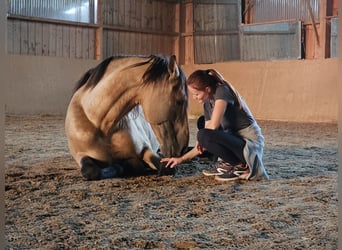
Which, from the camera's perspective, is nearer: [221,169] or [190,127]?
[221,169]

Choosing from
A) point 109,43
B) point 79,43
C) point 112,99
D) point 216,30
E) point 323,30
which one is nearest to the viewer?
point 112,99

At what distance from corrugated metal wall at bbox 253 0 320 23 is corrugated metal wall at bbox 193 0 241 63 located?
1.64 feet

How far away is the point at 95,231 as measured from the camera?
1793mm

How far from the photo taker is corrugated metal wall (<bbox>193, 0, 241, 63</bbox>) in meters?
10.3

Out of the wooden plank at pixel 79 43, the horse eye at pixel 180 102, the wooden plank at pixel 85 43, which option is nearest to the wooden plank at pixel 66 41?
the wooden plank at pixel 79 43

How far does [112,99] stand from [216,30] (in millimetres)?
7951

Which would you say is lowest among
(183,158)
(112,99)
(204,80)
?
(183,158)

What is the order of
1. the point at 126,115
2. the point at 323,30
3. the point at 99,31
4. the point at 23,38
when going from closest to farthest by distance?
1. the point at 126,115
2. the point at 323,30
3. the point at 23,38
4. the point at 99,31

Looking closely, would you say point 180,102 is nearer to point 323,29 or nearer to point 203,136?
point 203,136

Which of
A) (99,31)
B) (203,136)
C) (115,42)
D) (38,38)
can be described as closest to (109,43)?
(115,42)

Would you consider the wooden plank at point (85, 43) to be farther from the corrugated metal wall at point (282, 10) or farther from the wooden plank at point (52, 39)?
the corrugated metal wall at point (282, 10)

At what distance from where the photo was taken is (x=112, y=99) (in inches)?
117

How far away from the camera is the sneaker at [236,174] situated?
292cm

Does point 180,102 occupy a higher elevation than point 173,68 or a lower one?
lower
